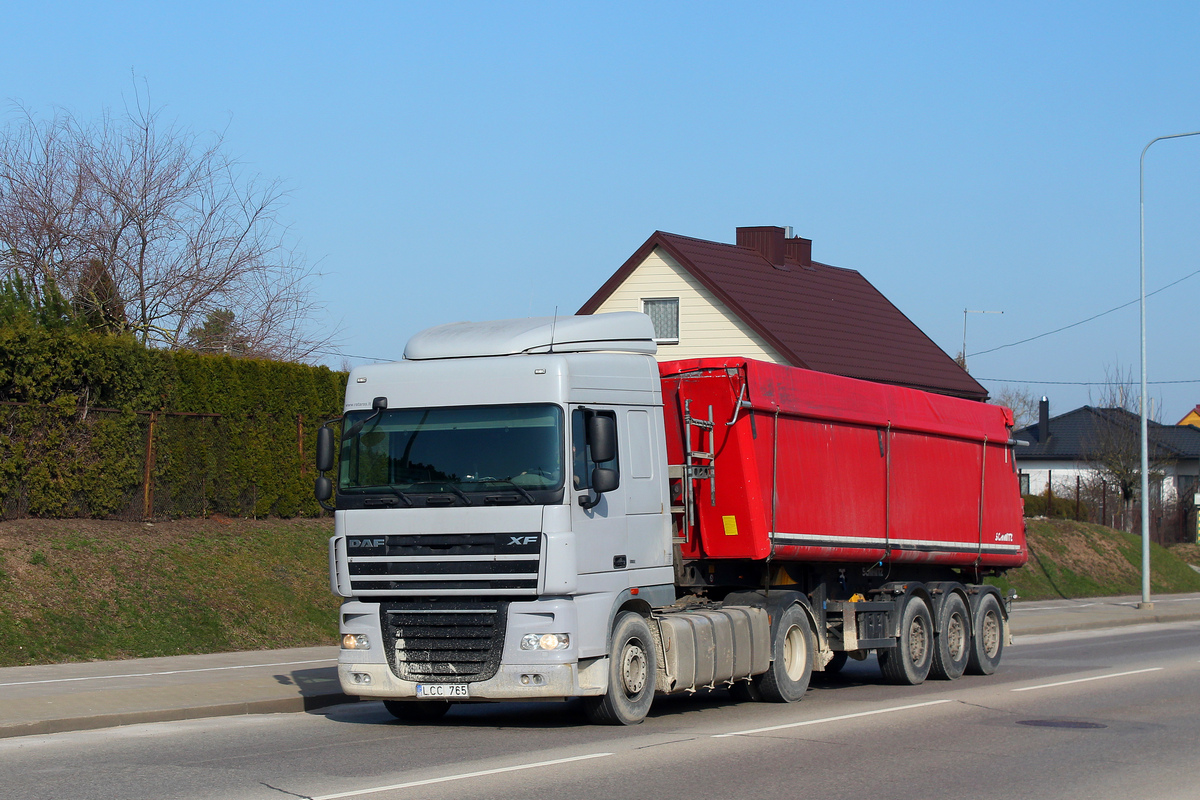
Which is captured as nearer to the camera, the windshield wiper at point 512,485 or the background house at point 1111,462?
the windshield wiper at point 512,485

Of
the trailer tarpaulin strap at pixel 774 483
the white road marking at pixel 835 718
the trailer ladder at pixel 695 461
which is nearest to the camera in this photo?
the white road marking at pixel 835 718

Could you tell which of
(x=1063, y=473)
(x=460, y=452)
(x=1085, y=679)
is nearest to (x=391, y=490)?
(x=460, y=452)

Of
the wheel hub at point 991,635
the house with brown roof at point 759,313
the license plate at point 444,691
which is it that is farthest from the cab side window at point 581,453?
the house with brown roof at point 759,313

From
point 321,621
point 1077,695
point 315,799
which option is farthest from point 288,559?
point 315,799

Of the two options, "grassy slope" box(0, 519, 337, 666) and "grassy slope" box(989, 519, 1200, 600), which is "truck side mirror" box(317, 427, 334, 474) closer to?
"grassy slope" box(0, 519, 337, 666)

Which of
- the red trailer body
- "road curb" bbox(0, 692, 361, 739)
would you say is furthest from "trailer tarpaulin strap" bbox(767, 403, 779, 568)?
"road curb" bbox(0, 692, 361, 739)

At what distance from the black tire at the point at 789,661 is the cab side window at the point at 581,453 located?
3.53m

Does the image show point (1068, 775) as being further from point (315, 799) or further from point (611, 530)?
point (315, 799)

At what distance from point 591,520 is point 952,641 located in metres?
7.72

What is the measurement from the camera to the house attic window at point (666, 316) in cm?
3903

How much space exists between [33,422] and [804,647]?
1163 cm

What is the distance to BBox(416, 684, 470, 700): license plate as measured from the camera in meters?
11.0

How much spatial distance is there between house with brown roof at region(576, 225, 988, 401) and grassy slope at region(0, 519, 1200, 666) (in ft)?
54.9

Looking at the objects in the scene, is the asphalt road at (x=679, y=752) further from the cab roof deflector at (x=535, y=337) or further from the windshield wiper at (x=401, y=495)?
the cab roof deflector at (x=535, y=337)
